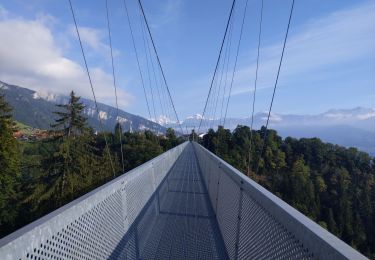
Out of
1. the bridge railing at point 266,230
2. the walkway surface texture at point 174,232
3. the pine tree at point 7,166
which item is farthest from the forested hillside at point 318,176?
the bridge railing at point 266,230

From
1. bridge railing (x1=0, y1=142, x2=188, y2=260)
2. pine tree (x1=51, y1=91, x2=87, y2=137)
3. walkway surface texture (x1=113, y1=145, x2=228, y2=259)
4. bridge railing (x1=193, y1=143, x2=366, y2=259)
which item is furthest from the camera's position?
pine tree (x1=51, y1=91, x2=87, y2=137)

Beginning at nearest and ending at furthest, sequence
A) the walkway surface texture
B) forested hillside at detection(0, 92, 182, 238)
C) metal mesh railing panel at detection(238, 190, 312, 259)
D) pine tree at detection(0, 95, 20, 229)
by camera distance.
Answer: metal mesh railing panel at detection(238, 190, 312, 259), the walkway surface texture, pine tree at detection(0, 95, 20, 229), forested hillside at detection(0, 92, 182, 238)

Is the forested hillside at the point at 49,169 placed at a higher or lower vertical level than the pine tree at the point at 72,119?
lower

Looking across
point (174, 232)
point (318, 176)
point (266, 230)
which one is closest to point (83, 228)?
point (266, 230)

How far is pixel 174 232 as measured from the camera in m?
5.03

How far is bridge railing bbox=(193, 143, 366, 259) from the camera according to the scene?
1.60 meters

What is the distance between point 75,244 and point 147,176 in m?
3.46

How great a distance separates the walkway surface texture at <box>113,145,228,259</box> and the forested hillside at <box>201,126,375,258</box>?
55915 millimetres

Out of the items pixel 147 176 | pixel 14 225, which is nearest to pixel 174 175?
pixel 147 176

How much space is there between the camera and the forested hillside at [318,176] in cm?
7228

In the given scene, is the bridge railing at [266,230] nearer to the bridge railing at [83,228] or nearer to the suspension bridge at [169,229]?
the suspension bridge at [169,229]

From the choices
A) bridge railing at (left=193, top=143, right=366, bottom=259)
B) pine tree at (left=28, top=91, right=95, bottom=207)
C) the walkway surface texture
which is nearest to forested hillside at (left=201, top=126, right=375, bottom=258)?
pine tree at (left=28, top=91, right=95, bottom=207)

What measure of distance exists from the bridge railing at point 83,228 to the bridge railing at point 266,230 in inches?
42.6

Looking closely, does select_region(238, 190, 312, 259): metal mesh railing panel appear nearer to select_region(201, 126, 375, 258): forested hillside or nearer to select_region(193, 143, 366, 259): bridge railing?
select_region(193, 143, 366, 259): bridge railing
